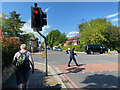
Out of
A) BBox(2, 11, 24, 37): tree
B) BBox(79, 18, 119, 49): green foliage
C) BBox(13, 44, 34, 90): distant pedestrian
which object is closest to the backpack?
BBox(13, 44, 34, 90): distant pedestrian

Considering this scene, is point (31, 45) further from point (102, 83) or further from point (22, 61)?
point (22, 61)

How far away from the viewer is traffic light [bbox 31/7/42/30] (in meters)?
4.30

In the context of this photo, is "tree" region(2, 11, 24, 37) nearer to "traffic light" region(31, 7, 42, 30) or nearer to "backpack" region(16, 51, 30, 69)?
"traffic light" region(31, 7, 42, 30)

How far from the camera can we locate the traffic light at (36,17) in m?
4.30

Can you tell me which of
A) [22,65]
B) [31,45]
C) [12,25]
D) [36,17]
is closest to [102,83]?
[22,65]

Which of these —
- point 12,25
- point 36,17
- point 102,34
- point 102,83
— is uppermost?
point 12,25

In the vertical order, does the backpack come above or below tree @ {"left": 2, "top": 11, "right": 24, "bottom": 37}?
below

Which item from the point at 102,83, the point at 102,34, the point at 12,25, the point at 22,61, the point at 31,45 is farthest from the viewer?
the point at 31,45

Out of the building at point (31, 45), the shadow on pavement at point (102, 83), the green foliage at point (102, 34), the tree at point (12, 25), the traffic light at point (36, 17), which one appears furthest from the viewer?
the green foliage at point (102, 34)

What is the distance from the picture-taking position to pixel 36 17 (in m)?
4.35

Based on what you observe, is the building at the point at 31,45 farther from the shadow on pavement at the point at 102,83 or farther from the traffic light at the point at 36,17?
the shadow on pavement at the point at 102,83

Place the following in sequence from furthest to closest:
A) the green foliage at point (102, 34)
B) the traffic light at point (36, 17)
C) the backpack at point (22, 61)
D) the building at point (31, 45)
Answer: the green foliage at point (102, 34) < the building at point (31, 45) < the traffic light at point (36, 17) < the backpack at point (22, 61)

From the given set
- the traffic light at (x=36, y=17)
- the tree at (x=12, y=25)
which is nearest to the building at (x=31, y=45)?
the tree at (x=12, y=25)

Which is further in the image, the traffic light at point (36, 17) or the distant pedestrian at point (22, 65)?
the traffic light at point (36, 17)
